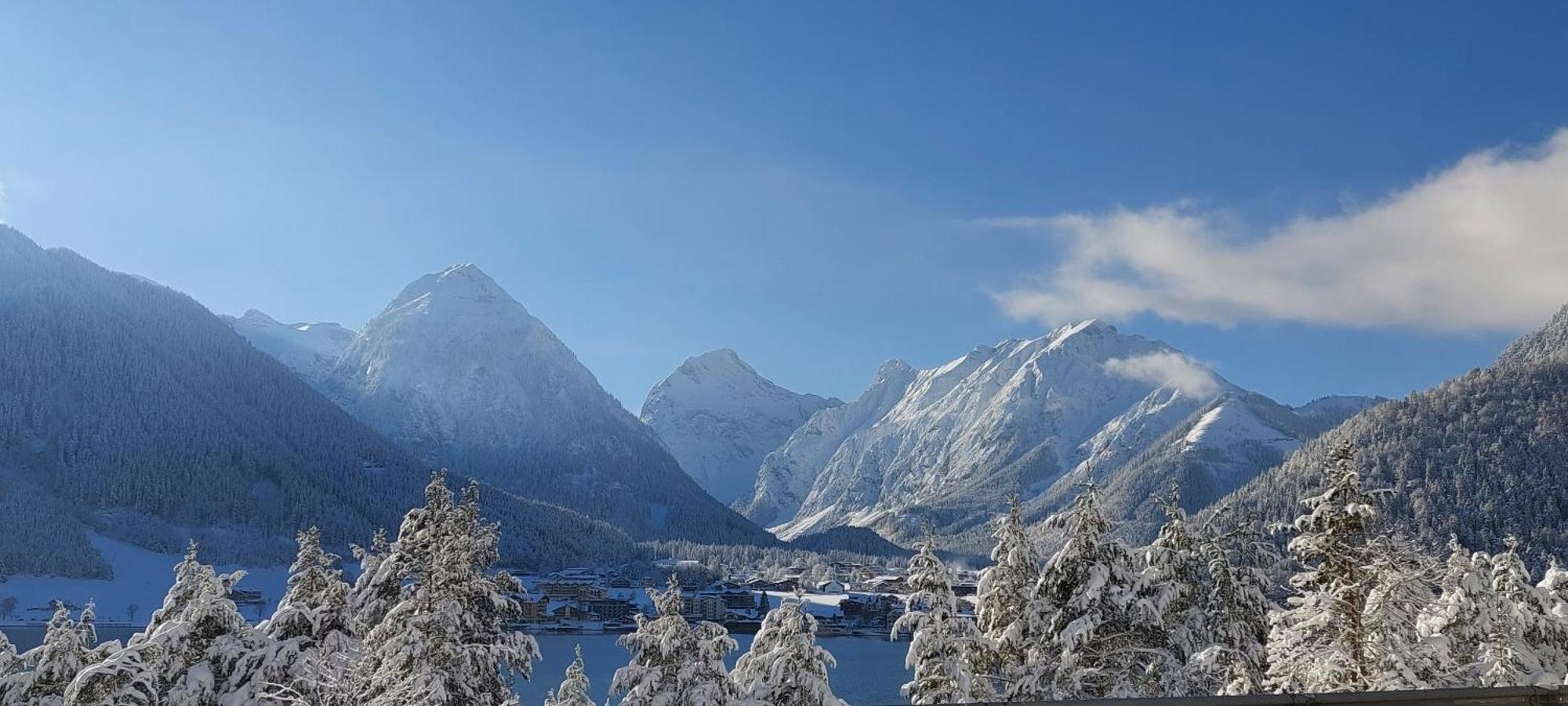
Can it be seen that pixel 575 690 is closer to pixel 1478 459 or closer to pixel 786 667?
pixel 786 667

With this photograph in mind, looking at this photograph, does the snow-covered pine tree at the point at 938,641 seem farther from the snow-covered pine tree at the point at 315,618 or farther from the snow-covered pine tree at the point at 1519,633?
the snow-covered pine tree at the point at 315,618

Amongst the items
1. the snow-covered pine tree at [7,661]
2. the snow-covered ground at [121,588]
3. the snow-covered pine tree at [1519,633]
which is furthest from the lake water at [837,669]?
the snow-covered ground at [121,588]

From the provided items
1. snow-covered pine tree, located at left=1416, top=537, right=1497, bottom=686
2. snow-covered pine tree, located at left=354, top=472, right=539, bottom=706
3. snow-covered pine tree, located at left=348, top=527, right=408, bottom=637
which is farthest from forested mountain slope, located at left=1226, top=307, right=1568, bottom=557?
snow-covered pine tree, located at left=348, top=527, right=408, bottom=637

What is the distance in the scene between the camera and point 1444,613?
16625 millimetres

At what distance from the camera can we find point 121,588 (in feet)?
523

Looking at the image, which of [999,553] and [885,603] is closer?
[999,553]

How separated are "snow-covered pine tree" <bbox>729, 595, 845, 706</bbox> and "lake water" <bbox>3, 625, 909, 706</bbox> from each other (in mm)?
28637

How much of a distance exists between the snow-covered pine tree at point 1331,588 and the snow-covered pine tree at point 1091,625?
1975mm

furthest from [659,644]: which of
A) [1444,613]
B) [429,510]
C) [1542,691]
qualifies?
[1542,691]

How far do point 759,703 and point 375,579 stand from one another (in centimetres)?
716

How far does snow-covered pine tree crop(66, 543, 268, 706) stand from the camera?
1457 centimetres

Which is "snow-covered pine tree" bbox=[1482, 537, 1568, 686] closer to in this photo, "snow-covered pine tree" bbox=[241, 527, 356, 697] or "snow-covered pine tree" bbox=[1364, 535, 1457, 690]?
"snow-covered pine tree" bbox=[1364, 535, 1457, 690]

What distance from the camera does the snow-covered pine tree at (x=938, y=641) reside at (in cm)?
1569

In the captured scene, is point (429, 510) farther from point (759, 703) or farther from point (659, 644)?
point (759, 703)
